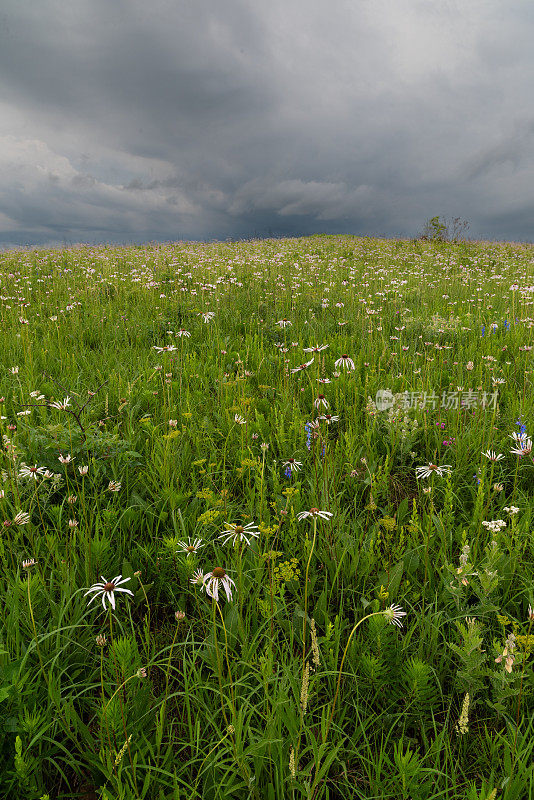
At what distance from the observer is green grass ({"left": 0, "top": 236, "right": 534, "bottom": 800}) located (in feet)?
3.94

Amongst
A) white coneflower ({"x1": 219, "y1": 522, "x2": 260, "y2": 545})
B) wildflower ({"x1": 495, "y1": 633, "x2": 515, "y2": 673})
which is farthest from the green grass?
white coneflower ({"x1": 219, "y1": 522, "x2": 260, "y2": 545})

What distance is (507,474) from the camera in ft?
8.51

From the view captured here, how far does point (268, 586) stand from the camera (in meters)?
1.79

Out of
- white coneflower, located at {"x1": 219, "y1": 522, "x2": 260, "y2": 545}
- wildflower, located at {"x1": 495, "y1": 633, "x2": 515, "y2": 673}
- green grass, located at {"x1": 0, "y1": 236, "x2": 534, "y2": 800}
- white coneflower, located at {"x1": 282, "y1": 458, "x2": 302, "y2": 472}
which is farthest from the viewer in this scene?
white coneflower, located at {"x1": 282, "y1": 458, "x2": 302, "y2": 472}

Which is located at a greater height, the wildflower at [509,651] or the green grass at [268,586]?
the wildflower at [509,651]

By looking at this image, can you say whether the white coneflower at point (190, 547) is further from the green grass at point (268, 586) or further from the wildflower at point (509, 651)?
the wildflower at point (509, 651)

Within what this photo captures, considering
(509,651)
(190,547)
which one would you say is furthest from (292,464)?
(509,651)

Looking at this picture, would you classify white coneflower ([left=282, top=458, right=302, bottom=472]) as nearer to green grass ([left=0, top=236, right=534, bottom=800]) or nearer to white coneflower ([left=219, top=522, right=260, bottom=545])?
green grass ([left=0, top=236, right=534, bottom=800])

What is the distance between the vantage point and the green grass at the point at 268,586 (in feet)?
3.94

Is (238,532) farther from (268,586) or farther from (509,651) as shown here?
(509,651)

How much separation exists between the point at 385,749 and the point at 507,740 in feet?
1.20

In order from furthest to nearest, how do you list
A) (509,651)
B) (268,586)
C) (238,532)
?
(268,586)
(238,532)
(509,651)

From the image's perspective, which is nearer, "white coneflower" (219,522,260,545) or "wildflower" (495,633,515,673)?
"wildflower" (495,633,515,673)

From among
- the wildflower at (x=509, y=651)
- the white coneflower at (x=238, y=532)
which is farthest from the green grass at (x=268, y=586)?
the white coneflower at (x=238, y=532)
